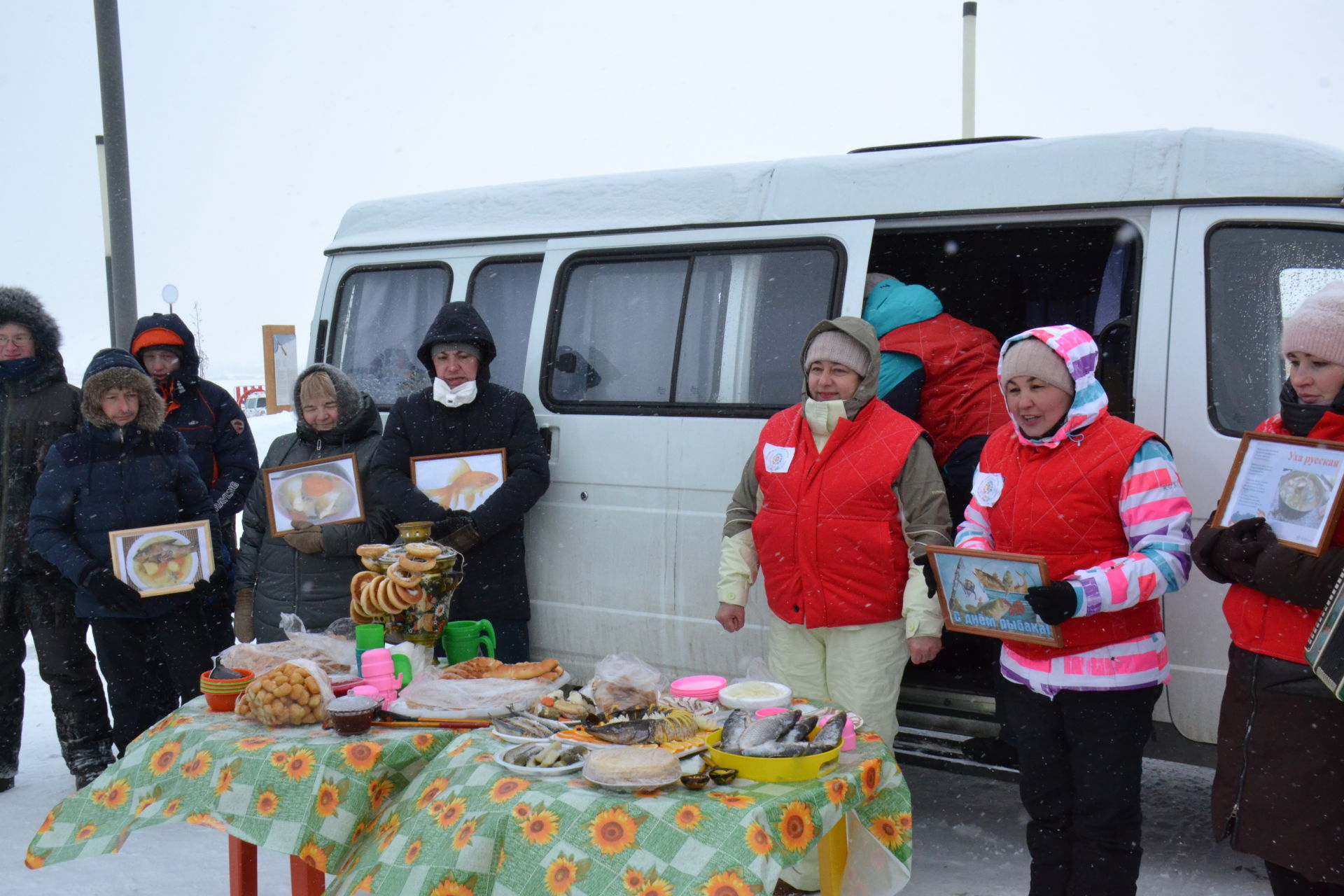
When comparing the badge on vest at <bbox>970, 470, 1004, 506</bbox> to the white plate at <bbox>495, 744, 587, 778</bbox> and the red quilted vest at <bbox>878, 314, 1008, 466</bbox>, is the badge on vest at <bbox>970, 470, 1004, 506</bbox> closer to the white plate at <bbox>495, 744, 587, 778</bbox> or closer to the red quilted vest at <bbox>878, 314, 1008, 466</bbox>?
the red quilted vest at <bbox>878, 314, 1008, 466</bbox>

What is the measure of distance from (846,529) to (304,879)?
6.07 feet

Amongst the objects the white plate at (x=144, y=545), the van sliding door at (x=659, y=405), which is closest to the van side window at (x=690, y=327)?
the van sliding door at (x=659, y=405)

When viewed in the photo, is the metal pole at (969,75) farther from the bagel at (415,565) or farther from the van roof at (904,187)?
the bagel at (415,565)

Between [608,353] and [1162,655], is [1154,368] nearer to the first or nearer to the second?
[1162,655]

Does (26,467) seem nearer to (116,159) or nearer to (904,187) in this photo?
(116,159)

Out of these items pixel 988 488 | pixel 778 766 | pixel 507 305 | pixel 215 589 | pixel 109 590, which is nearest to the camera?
pixel 778 766

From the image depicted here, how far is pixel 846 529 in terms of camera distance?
331 centimetres

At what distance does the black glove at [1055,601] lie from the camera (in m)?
2.63

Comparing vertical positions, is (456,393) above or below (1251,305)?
below

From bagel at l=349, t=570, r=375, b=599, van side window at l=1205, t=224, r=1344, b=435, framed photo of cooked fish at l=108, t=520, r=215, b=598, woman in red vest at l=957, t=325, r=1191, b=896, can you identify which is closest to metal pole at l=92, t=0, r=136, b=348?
framed photo of cooked fish at l=108, t=520, r=215, b=598

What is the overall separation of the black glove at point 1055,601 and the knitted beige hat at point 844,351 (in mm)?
1000

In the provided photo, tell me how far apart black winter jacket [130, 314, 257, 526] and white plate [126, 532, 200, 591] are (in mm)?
860

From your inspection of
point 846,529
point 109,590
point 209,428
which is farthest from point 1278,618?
point 209,428

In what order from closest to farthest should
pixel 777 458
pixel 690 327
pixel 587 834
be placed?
1. pixel 587 834
2. pixel 777 458
3. pixel 690 327
